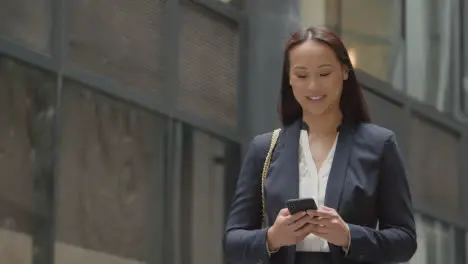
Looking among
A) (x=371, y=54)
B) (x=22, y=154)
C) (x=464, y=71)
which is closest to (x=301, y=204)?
(x=22, y=154)

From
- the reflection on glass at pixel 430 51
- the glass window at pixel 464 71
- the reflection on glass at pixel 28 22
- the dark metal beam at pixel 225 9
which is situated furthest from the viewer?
the glass window at pixel 464 71

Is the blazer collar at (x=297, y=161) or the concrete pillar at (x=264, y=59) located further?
the concrete pillar at (x=264, y=59)

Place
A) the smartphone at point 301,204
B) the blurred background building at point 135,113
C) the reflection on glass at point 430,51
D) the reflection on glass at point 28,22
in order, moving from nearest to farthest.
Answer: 1. the smartphone at point 301,204
2. the reflection on glass at point 28,22
3. the blurred background building at point 135,113
4. the reflection on glass at point 430,51

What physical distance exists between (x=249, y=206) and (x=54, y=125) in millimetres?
5209

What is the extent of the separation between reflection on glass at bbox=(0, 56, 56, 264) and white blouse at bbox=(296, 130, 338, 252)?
485cm

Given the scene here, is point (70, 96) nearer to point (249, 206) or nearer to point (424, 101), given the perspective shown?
point (249, 206)

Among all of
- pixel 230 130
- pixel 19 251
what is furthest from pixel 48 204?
pixel 230 130

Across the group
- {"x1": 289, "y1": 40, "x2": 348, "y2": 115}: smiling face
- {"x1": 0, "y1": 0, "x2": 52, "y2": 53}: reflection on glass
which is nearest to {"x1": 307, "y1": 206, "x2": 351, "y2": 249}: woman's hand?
{"x1": 289, "y1": 40, "x2": 348, "y2": 115}: smiling face

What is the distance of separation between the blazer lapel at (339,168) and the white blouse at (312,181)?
2 cm

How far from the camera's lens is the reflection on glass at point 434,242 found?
44.1ft

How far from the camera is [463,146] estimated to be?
14.5 m

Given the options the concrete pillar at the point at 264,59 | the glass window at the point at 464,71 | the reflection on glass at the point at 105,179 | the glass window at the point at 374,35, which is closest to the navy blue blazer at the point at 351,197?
the reflection on glass at the point at 105,179

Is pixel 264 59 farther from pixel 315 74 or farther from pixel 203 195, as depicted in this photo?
pixel 315 74

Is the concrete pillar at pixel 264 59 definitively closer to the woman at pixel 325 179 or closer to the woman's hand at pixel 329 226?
the woman at pixel 325 179
